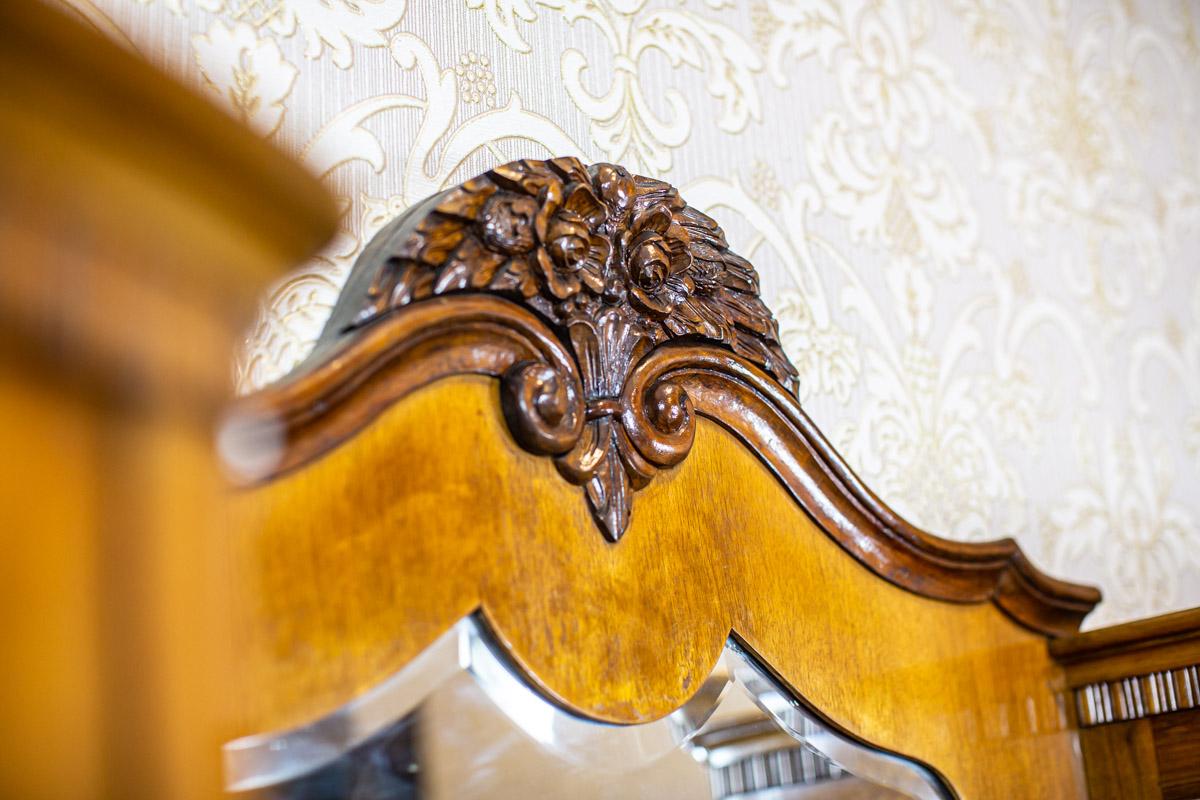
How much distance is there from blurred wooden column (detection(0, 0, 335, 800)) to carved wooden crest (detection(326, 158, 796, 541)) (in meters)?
0.15

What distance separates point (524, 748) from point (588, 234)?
0.23m

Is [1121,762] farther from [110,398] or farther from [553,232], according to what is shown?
[110,398]

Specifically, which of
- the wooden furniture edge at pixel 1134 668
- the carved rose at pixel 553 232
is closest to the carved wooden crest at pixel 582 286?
the carved rose at pixel 553 232

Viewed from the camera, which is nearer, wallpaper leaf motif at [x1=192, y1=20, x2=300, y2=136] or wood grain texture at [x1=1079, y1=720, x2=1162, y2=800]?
wallpaper leaf motif at [x1=192, y1=20, x2=300, y2=136]

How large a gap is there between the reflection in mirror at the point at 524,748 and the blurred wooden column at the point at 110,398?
0.08 metres

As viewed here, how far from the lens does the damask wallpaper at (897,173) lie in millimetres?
631

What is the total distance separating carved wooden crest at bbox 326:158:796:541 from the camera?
492mm

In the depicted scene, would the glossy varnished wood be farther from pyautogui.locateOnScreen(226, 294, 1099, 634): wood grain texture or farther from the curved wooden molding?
the curved wooden molding

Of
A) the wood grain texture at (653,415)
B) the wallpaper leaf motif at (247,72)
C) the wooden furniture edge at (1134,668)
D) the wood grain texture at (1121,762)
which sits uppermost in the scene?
the wallpaper leaf motif at (247,72)

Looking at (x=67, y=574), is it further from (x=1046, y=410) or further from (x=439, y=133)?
(x=1046, y=410)

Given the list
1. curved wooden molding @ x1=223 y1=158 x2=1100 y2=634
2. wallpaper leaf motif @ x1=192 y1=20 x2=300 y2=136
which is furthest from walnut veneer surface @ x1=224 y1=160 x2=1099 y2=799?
wallpaper leaf motif @ x1=192 y1=20 x2=300 y2=136

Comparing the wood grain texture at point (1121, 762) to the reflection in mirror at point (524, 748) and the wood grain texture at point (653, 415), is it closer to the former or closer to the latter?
the wood grain texture at point (653, 415)

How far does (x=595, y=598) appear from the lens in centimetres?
52

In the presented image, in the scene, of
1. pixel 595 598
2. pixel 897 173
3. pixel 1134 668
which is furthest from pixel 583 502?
pixel 897 173
